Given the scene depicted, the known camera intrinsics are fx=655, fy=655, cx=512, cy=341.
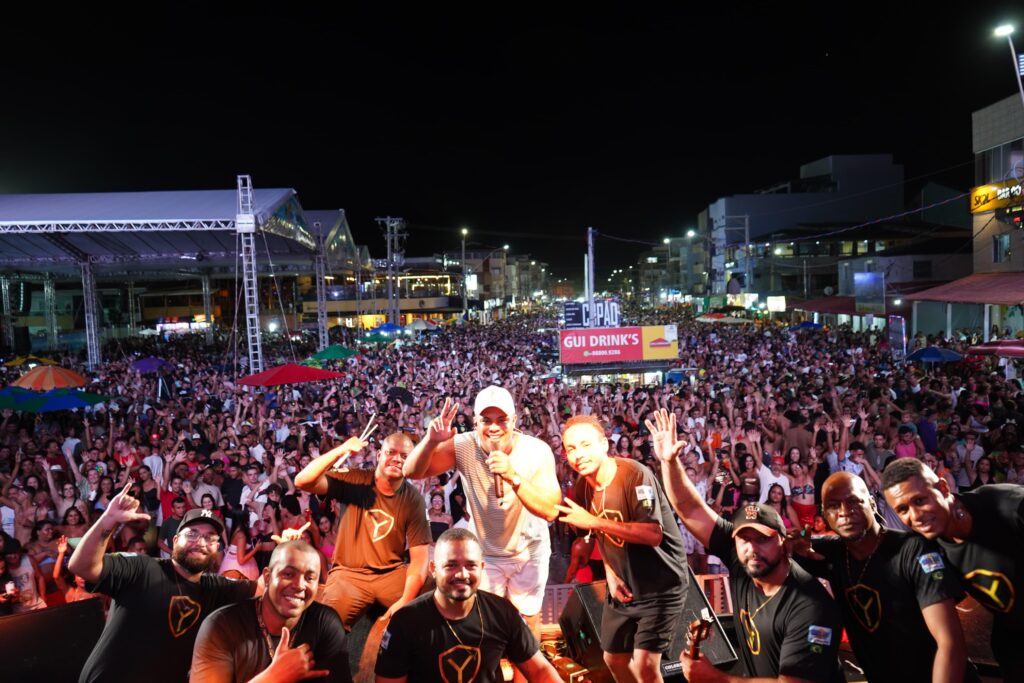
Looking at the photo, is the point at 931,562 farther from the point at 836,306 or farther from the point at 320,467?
the point at 836,306

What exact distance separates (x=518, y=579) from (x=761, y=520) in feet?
5.05

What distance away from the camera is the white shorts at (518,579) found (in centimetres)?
373

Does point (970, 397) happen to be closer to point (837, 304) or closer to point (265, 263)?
point (837, 304)

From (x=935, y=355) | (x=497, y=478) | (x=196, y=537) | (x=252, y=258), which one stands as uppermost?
(x=252, y=258)

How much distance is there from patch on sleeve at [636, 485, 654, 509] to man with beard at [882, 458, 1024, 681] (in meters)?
1.02

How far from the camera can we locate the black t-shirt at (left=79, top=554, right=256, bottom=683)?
9.38 ft

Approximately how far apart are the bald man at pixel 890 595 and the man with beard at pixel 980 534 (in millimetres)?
122

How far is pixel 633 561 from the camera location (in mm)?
3324

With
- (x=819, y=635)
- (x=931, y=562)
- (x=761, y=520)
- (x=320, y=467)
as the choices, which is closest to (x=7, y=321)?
(x=320, y=467)

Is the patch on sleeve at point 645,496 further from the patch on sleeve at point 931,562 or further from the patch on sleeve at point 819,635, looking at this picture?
the patch on sleeve at point 931,562

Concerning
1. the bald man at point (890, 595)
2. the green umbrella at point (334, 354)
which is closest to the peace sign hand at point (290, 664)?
the bald man at point (890, 595)

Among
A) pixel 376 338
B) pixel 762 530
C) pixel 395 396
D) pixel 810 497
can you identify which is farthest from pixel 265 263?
pixel 762 530

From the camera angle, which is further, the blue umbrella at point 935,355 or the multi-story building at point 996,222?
the multi-story building at point 996,222

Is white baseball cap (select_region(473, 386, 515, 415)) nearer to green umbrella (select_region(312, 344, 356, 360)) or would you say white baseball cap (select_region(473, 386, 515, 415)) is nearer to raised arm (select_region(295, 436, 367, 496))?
raised arm (select_region(295, 436, 367, 496))
